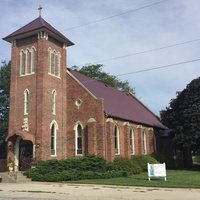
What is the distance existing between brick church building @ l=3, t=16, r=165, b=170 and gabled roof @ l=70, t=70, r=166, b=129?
19.2 inches

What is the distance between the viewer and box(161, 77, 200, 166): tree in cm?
3631

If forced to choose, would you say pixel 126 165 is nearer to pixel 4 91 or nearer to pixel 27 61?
pixel 27 61

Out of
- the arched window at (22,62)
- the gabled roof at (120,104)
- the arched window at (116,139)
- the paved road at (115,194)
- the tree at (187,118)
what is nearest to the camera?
the paved road at (115,194)

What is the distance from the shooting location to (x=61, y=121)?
1348 inches

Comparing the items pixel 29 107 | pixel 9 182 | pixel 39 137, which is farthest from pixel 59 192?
pixel 29 107

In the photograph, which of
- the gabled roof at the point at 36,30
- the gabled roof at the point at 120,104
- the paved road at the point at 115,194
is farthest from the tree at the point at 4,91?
the paved road at the point at 115,194

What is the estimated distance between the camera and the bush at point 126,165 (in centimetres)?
3173

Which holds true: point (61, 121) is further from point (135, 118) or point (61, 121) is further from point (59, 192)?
point (59, 192)

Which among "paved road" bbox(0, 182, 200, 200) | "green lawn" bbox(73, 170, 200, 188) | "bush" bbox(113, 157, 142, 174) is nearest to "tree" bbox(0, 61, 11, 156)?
"bush" bbox(113, 157, 142, 174)

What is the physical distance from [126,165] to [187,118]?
9232 mm

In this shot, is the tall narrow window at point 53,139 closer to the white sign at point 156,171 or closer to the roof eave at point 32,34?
the roof eave at point 32,34

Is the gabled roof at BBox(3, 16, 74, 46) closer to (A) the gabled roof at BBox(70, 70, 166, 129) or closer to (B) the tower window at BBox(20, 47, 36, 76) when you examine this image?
(B) the tower window at BBox(20, 47, 36, 76)

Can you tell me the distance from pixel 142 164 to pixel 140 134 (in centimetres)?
521

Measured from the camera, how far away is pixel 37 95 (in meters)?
32.3
